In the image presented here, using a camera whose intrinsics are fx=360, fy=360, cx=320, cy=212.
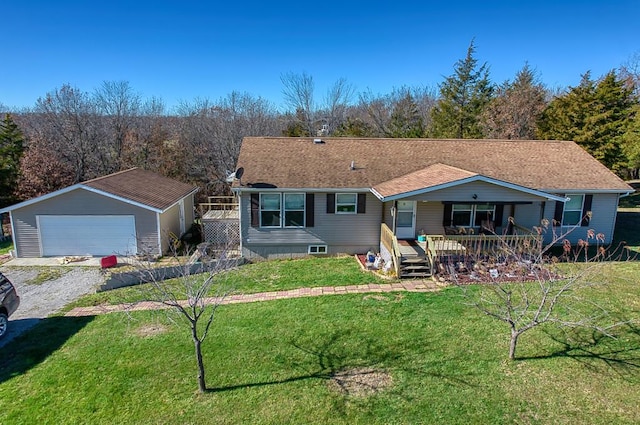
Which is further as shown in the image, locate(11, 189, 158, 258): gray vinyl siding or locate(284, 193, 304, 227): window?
locate(11, 189, 158, 258): gray vinyl siding

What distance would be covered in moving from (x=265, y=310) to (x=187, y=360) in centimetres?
268

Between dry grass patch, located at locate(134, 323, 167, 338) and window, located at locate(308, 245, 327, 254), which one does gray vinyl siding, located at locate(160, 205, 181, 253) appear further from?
dry grass patch, located at locate(134, 323, 167, 338)

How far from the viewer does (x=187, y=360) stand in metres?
7.40

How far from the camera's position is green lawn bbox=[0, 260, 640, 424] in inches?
227

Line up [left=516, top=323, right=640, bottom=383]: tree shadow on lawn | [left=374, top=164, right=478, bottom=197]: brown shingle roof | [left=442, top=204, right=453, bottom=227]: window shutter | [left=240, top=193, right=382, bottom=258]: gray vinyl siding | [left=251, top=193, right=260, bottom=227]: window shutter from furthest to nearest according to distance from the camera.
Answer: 1. [left=240, top=193, right=382, bottom=258]: gray vinyl siding
2. [left=251, top=193, right=260, bottom=227]: window shutter
3. [left=442, top=204, right=453, bottom=227]: window shutter
4. [left=374, top=164, right=478, bottom=197]: brown shingle roof
5. [left=516, top=323, right=640, bottom=383]: tree shadow on lawn

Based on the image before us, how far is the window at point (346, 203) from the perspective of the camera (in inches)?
591

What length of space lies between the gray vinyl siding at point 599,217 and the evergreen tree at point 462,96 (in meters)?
17.8

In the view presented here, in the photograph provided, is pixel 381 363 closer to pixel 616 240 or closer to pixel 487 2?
pixel 616 240

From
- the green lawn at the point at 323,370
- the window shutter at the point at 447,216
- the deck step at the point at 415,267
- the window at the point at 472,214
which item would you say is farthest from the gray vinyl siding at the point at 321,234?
the green lawn at the point at 323,370

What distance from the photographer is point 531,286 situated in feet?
34.0

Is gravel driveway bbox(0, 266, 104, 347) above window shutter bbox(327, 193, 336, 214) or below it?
below

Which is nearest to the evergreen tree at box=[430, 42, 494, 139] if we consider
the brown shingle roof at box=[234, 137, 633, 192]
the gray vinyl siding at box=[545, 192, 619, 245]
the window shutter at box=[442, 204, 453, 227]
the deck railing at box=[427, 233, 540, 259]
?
the brown shingle roof at box=[234, 137, 633, 192]

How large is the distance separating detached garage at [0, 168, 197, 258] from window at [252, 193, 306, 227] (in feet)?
15.6

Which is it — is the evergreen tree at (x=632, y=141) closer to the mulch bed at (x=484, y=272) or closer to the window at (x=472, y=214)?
the window at (x=472, y=214)
